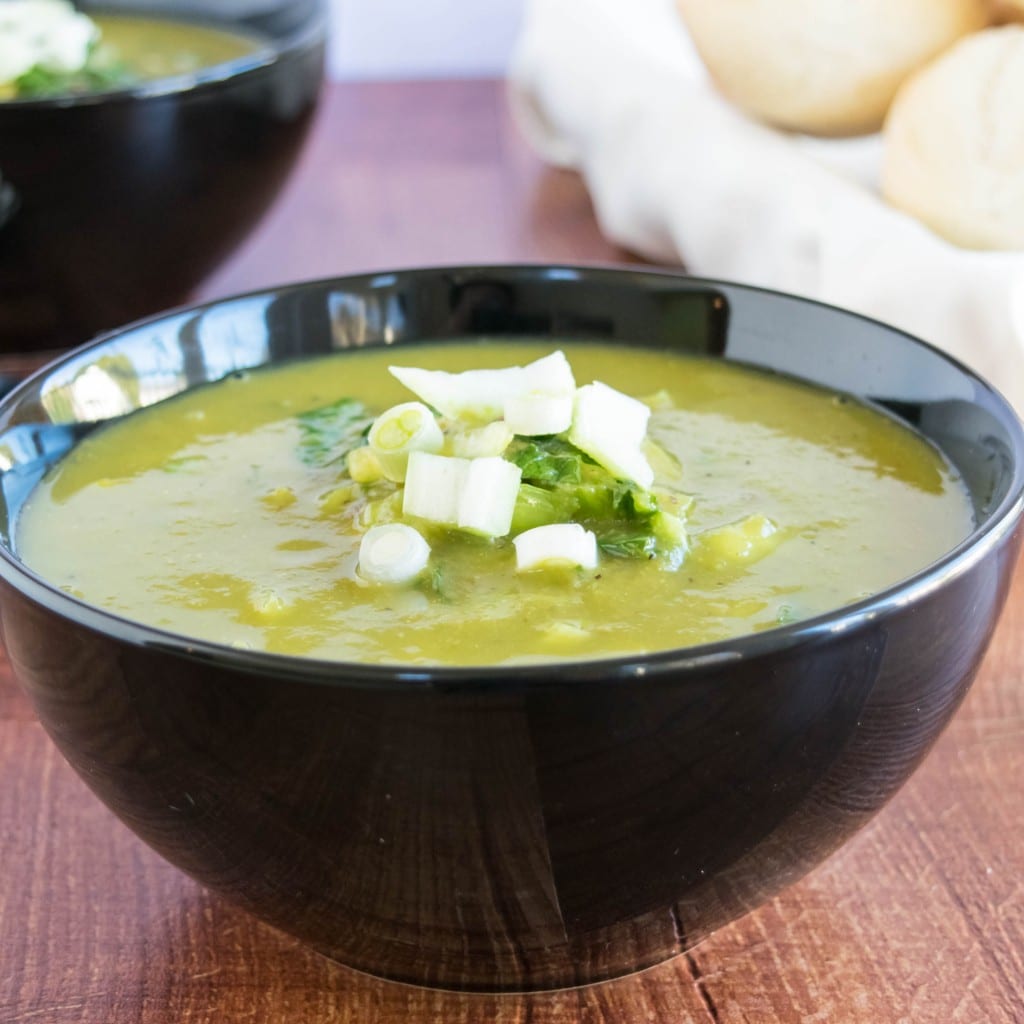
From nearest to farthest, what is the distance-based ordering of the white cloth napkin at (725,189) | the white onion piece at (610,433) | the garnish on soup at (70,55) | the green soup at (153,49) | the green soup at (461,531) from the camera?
the green soup at (461,531) → the white onion piece at (610,433) → the white cloth napkin at (725,189) → the garnish on soup at (70,55) → the green soup at (153,49)

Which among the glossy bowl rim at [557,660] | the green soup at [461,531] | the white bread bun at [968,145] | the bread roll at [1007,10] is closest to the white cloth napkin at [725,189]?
the white bread bun at [968,145]

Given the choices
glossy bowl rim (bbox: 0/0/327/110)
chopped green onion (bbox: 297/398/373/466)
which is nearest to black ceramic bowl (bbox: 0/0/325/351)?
glossy bowl rim (bbox: 0/0/327/110)

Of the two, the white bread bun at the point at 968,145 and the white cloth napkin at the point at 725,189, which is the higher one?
the white bread bun at the point at 968,145

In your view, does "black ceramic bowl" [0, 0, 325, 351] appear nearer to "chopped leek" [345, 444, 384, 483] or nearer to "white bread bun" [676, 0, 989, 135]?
"white bread bun" [676, 0, 989, 135]

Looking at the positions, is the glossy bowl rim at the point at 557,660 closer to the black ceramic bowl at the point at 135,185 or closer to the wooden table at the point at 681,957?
the wooden table at the point at 681,957

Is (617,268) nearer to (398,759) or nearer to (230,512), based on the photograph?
(230,512)

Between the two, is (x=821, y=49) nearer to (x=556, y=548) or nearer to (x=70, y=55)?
(x=70, y=55)
